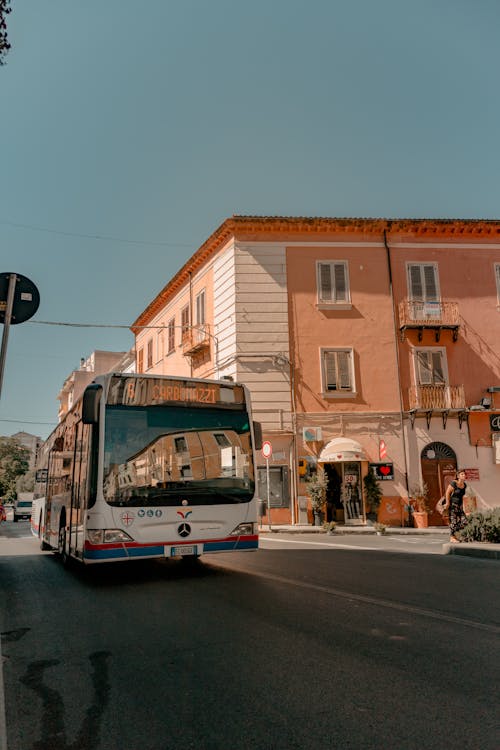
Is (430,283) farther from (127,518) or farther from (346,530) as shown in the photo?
(127,518)

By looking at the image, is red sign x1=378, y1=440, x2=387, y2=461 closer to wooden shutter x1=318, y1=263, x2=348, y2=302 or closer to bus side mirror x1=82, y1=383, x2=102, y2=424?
wooden shutter x1=318, y1=263, x2=348, y2=302

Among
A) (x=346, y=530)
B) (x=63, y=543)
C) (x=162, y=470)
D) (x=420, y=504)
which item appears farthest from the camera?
(x=420, y=504)

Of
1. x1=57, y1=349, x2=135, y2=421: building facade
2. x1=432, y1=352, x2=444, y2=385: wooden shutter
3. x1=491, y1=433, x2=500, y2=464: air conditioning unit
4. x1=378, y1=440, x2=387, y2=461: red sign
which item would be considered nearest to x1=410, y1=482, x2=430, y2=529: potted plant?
x1=378, y1=440, x2=387, y2=461: red sign

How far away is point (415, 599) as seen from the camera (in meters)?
7.10

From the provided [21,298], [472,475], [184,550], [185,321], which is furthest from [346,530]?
[21,298]

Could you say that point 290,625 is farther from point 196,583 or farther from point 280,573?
point 280,573

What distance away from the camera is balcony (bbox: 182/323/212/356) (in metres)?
27.4

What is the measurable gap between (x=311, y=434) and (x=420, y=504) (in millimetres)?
5023

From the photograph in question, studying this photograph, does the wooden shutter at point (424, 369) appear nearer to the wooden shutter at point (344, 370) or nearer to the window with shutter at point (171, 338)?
the wooden shutter at point (344, 370)

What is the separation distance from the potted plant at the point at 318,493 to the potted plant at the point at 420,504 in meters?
3.68

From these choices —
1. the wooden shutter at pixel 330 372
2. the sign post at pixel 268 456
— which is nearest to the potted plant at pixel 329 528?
the sign post at pixel 268 456

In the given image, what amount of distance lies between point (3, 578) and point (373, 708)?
8.20 meters

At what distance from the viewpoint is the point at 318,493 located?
2280 centimetres

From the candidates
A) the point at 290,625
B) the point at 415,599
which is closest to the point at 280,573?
the point at 415,599
